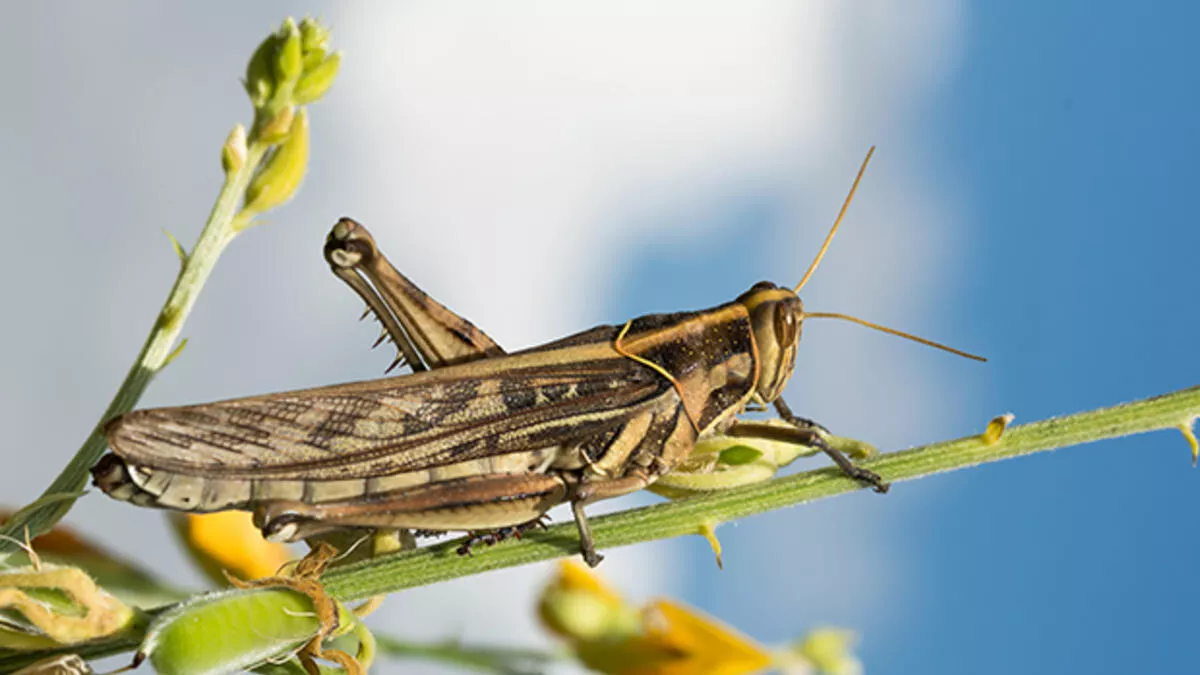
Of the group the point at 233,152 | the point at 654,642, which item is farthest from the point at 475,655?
the point at 233,152

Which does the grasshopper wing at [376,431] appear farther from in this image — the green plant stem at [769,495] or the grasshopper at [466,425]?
the green plant stem at [769,495]

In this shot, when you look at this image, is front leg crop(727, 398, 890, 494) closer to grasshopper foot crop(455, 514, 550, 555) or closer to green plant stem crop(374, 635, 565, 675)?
grasshopper foot crop(455, 514, 550, 555)

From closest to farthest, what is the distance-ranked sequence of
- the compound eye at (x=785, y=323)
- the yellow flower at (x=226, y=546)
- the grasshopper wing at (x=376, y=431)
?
the grasshopper wing at (x=376, y=431) < the yellow flower at (x=226, y=546) < the compound eye at (x=785, y=323)

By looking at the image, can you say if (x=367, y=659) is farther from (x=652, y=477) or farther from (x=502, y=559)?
(x=652, y=477)

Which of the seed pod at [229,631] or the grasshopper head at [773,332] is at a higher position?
the grasshopper head at [773,332]

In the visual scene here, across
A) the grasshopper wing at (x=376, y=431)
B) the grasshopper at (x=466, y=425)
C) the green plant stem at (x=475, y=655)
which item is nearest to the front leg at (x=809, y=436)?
the grasshopper at (x=466, y=425)

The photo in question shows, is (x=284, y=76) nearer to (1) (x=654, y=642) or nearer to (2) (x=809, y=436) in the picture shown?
(2) (x=809, y=436)
